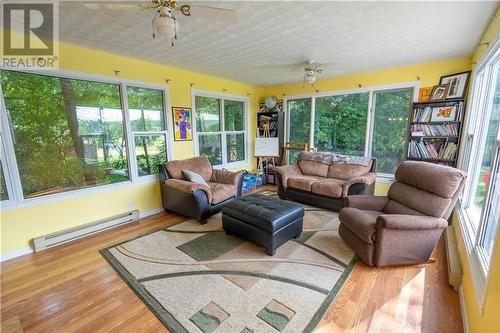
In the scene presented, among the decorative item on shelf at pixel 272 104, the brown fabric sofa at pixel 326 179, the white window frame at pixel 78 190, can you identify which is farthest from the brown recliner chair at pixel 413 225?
the decorative item on shelf at pixel 272 104

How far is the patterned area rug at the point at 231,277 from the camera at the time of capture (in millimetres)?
1633

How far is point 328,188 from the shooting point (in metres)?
3.55

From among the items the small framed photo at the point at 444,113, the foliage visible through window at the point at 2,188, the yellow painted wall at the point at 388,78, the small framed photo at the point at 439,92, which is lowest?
the foliage visible through window at the point at 2,188

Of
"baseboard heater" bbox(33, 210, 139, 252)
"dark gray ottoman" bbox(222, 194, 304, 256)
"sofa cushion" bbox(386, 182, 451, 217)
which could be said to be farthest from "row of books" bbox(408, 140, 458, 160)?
"baseboard heater" bbox(33, 210, 139, 252)

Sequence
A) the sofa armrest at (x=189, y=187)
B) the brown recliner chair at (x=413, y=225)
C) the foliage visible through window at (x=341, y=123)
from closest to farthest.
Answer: the brown recliner chair at (x=413, y=225) < the sofa armrest at (x=189, y=187) < the foliage visible through window at (x=341, y=123)

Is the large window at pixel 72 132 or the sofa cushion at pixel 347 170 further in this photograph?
the sofa cushion at pixel 347 170

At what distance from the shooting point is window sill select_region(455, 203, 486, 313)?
1381 millimetres

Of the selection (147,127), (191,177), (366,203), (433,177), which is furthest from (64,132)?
(433,177)

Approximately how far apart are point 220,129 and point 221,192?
6.31ft

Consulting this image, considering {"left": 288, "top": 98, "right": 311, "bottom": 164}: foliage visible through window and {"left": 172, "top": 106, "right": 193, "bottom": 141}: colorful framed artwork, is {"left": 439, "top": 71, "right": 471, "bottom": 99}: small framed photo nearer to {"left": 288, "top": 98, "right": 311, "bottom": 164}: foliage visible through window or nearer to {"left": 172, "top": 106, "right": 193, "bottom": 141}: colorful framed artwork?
{"left": 288, "top": 98, "right": 311, "bottom": 164}: foliage visible through window

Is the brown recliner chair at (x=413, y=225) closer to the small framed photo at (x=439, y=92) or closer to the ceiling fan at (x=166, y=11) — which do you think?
the small framed photo at (x=439, y=92)

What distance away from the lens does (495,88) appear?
241 centimetres

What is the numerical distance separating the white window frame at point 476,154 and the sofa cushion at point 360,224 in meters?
0.69

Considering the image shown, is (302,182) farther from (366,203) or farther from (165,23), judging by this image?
(165,23)
